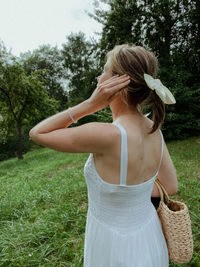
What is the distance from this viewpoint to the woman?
85 cm

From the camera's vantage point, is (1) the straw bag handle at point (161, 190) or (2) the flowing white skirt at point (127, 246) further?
(1) the straw bag handle at point (161, 190)

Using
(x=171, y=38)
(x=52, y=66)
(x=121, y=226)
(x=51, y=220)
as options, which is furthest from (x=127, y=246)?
(x=52, y=66)

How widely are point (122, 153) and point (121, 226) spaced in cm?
46

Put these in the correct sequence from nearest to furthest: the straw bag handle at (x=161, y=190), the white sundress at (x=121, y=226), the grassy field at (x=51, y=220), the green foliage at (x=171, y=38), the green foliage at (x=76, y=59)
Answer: the white sundress at (x=121, y=226), the straw bag handle at (x=161, y=190), the grassy field at (x=51, y=220), the green foliage at (x=171, y=38), the green foliage at (x=76, y=59)

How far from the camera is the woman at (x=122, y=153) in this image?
85 cm

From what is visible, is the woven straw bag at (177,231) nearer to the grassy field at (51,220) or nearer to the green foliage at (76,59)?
the grassy field at (51,220)

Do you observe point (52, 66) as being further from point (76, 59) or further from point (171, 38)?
point (171, 38)

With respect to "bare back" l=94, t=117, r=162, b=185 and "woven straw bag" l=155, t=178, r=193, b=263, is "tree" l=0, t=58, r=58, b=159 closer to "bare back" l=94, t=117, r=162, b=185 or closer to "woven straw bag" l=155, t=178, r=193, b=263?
"bare back" l=94, t=117, r=162, b=185

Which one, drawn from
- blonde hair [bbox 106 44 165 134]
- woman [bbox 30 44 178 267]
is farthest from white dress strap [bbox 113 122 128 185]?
blonde hair [bbox 106 44 165 134]

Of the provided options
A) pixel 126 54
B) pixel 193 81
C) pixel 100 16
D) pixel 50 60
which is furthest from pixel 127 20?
pixel 50 60

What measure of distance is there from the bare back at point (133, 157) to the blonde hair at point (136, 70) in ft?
0.27

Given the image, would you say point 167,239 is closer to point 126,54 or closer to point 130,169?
point 130,169

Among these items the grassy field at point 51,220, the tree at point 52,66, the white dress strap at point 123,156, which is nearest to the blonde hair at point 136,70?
the white dress strap at point 123,156

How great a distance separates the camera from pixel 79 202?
3527 mm
